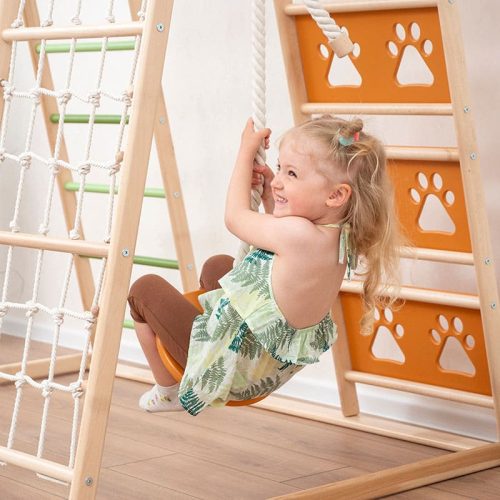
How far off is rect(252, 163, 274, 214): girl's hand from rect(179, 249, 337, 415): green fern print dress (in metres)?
0.15

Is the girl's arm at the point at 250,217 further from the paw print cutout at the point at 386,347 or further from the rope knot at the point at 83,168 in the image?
the paw print cutout at the point at 386,347

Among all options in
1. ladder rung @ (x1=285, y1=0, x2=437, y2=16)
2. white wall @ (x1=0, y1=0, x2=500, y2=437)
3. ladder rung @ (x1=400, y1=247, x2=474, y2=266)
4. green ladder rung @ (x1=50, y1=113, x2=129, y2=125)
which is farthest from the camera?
green ladder rung @ (x1=50, y1=113, x2=129, y2=125)

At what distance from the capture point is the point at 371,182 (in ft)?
6.54

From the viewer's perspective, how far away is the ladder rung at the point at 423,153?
233 centimetres

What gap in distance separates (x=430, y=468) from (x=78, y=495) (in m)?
0.91

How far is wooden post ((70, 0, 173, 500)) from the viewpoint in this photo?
1.81 m

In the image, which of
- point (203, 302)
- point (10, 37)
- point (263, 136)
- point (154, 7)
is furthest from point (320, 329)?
point (10, 37)

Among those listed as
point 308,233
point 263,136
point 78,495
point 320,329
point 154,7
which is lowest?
point 78,495

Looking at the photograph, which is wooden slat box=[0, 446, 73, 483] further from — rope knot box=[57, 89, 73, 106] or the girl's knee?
rope knot box=[57, 89, 73, 106]

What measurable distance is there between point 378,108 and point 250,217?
1.94 feet

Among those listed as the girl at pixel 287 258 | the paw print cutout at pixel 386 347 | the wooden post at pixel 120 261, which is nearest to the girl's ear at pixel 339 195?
the girl at pixel 287 258

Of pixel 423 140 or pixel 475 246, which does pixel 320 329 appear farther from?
pixel 423 140

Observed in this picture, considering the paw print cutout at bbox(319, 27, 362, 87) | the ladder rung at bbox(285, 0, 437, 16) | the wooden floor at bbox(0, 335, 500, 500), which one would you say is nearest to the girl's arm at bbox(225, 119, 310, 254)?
the ladder rung at bbox(285, 0, 437, 16)

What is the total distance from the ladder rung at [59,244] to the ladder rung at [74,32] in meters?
0.42
